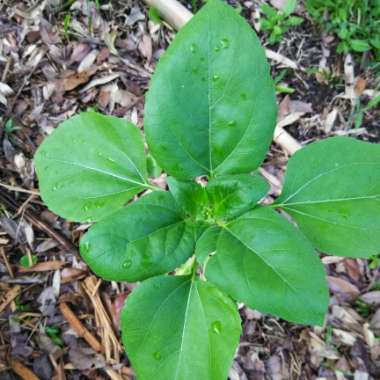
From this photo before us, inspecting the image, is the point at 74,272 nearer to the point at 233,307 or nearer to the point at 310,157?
the point at 233,307

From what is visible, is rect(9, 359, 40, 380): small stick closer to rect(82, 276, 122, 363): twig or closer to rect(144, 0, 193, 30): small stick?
rect(82, 276, 122, 363): twig

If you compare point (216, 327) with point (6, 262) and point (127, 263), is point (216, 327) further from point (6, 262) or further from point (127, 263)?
point (6, 262)

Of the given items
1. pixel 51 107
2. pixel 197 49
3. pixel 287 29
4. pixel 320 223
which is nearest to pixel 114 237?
pixel 197 49

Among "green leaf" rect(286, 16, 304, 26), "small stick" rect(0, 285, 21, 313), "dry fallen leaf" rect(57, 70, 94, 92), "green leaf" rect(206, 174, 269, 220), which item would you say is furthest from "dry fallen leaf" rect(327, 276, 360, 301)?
"dry fallen leaf" rect(57, 70, 94, 92)

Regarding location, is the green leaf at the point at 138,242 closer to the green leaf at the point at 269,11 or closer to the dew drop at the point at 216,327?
the dew drop at the point at 216,327

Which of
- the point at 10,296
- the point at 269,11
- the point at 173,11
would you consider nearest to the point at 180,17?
the point at 173,11

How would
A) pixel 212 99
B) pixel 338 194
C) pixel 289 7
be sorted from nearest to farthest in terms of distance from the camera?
pixel 212 99, pixel 338 194, pixel 289 7

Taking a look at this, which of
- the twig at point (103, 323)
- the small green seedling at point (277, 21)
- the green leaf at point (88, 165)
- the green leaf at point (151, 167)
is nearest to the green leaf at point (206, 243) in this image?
the green leaf at point (88, 165)
